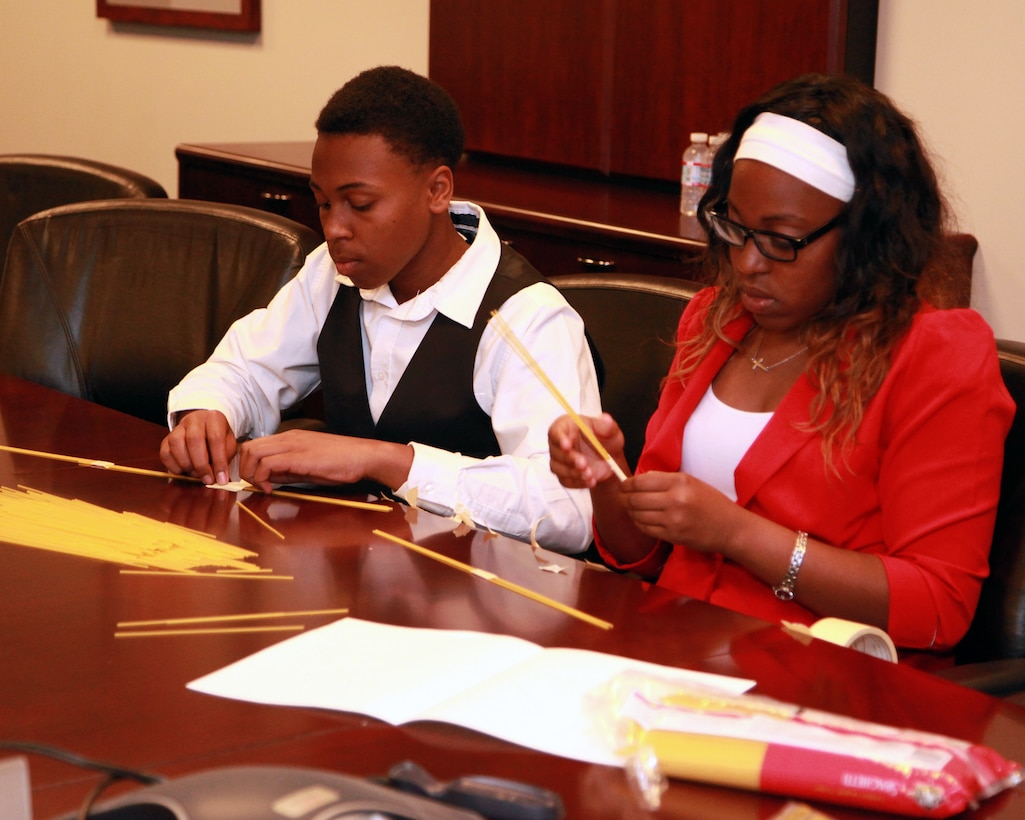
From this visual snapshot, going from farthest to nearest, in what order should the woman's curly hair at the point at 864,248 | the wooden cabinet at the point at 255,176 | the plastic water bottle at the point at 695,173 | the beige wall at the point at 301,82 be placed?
the wooden cabinet at the point at 255,176 < the plastic water bottle at the point at 695,173 < the beige wall at the point at 301,82 < the woman's curly hair at the point at 864,248

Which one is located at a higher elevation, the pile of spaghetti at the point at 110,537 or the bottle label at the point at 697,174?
the bottle label at the point at 697,174

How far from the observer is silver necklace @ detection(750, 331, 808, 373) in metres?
1.73

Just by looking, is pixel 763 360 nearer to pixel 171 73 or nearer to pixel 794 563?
pixel 794 563

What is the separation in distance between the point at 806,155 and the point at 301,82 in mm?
3406

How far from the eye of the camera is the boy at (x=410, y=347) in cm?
175

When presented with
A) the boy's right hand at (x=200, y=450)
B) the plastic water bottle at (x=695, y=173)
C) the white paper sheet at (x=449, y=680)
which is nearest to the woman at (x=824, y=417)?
the white paper sheet at (x=449, y=680)

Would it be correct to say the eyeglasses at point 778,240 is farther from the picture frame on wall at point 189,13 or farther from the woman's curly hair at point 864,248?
the picture frame on wall at point 189,13

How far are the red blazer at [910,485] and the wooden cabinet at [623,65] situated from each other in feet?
4.58

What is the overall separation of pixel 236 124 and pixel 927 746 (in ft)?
14.8

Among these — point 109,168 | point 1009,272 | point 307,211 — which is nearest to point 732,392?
point 1009,272

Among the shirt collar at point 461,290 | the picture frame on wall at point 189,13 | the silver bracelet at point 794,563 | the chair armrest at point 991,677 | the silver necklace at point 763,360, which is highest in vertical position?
the picture frame on wall at point 189,13

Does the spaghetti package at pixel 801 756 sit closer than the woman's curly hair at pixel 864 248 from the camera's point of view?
Yes

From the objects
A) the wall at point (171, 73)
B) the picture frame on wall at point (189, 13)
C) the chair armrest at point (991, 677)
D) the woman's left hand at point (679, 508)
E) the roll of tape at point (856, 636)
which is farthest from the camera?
the picture frame on wall at point (189, 13)

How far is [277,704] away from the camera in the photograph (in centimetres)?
106
